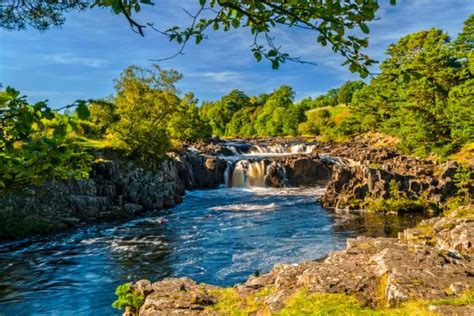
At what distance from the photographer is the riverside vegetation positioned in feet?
20.9

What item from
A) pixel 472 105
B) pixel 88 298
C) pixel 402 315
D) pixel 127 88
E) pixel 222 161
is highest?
pixel 127 88

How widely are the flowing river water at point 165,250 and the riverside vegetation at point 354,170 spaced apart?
364 centimetres

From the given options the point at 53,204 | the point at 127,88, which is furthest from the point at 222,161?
the point at 53,204

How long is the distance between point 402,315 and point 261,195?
114 feet

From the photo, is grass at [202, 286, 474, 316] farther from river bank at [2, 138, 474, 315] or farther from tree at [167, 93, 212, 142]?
tree at [167, 93, 212, 142]

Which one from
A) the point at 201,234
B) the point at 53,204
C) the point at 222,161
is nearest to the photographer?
the point at 201,234

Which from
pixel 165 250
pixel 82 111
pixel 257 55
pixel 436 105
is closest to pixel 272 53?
pixel 257 55

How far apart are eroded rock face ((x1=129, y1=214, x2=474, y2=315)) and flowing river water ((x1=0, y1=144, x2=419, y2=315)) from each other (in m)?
4.01

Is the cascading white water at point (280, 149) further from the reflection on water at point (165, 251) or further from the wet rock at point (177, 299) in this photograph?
the wet rock at point (177, 299)

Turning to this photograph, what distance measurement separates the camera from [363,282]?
8883 millimetres

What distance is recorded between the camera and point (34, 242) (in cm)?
2342

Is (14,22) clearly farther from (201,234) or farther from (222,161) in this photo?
(222,161)

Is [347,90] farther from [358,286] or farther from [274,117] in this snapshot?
[358,286]

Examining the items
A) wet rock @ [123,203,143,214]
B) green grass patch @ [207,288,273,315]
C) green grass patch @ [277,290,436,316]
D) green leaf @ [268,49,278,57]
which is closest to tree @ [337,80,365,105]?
wet rock @ [123,203,143,214]
